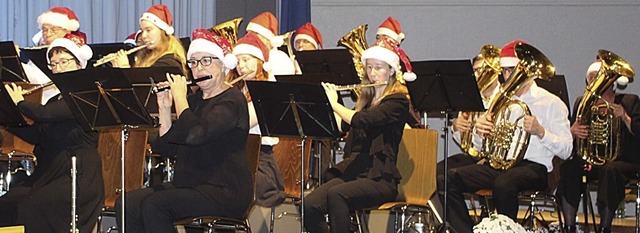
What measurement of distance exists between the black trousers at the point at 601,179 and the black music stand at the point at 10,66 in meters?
3.59

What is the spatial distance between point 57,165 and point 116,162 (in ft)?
1.26

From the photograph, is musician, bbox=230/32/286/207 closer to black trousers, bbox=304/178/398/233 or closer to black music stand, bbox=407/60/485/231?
black trousers, bbox=304/178/398/233

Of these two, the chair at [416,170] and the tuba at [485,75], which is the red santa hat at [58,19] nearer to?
the chair at [416,170]

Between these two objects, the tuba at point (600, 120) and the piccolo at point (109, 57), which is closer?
the piccolo at point (109, 57)

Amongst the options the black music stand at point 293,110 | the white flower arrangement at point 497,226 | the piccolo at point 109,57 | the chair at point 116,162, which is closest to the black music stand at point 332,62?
the piccolo at point 109,57

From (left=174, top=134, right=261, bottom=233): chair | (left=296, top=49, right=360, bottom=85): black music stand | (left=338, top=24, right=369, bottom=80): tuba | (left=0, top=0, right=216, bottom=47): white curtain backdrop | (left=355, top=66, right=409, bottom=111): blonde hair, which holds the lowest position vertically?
(left=174, top=134, right=261, bottom=233): chair

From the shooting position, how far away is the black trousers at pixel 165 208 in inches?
206

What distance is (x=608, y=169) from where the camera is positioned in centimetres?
725

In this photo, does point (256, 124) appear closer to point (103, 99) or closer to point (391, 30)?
point (103, 99)

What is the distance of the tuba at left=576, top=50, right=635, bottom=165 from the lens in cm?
710

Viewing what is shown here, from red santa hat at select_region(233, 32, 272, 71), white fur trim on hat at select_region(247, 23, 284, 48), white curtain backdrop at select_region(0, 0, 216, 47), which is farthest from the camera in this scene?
white curtain backdrop at select_region(0, 0, 216, 47)

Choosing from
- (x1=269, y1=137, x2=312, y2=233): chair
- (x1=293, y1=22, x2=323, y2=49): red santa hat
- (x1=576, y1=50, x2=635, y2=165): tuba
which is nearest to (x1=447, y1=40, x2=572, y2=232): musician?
(x1=576, y1=50, x2=635, y2=165): tuba

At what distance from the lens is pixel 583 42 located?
9.35 metres

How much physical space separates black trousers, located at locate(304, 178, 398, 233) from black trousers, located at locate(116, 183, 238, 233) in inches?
34.3
